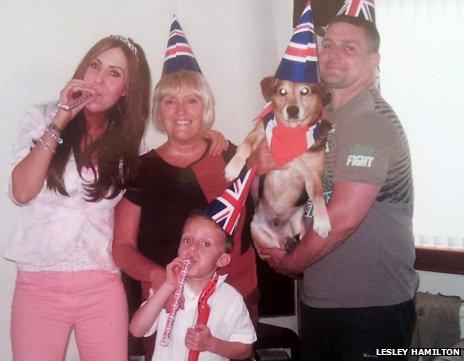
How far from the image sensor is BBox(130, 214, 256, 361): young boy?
1.12 m

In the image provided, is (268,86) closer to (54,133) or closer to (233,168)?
(233,168)

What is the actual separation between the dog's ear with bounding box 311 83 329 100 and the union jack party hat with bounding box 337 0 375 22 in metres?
0.17

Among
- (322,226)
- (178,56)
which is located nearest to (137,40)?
(178,56)

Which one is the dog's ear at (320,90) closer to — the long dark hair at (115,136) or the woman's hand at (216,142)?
the woman's hand at (216,142)

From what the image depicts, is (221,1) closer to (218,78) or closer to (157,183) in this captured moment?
(218,78)

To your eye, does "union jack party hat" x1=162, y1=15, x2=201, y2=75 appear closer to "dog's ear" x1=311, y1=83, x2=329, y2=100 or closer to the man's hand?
"dog's ear" x1=311, y1=83, x2=329, y2=100

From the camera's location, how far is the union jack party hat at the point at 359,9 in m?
1.22

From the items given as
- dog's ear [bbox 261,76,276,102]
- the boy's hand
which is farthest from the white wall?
the boy's hand

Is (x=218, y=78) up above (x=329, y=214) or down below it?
above

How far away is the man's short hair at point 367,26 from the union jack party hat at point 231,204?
390 millimetres

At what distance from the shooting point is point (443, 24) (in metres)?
1.27

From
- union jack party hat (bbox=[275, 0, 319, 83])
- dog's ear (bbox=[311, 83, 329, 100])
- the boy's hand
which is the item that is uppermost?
union jack party hat (bbox=[275, 0, 319, 83])

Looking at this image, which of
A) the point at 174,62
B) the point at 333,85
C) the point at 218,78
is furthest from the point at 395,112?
the point at 174,62

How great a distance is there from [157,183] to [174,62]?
0.29 meters
